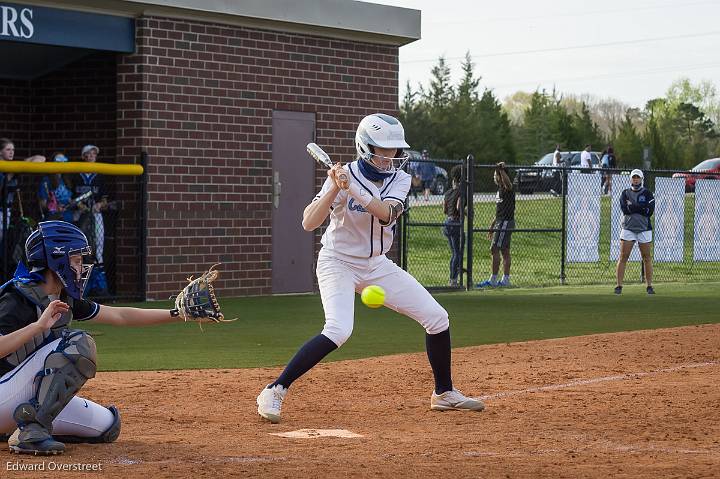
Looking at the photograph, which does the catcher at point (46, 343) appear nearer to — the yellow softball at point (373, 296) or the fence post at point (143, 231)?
the yellow softball at point (373, 296)

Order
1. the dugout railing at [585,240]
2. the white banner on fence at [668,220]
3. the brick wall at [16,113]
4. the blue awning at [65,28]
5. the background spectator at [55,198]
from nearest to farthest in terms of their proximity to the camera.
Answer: the blue awning at [65,28], the background spectator at [55,198], the brick wall at [16,113], the dugout railing at [585,240], the white banner on fence at [668,220]

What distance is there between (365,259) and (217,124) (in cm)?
1085

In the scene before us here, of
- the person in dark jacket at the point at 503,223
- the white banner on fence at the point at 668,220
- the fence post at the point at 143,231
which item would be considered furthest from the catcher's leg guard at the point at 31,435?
the white banner on fence at the point at 668,220

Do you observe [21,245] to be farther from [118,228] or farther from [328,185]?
[328,185]

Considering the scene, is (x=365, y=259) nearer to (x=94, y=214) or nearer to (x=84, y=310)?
(x=84, y=310)

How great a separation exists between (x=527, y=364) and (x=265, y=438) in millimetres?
4399

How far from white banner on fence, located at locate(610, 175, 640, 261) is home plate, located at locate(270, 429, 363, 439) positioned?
54.3ft

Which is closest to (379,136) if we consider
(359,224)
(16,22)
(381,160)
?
(381,160)

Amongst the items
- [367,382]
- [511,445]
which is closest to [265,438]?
[511,445]

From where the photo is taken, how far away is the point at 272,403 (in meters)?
7.72

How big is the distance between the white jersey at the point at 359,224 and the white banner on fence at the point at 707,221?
58.8ft

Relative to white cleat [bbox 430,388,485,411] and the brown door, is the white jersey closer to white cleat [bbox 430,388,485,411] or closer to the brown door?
white cleat [bbox 430,388,485,411]

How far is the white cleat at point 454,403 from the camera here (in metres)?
8.24

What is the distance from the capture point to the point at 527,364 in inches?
432
